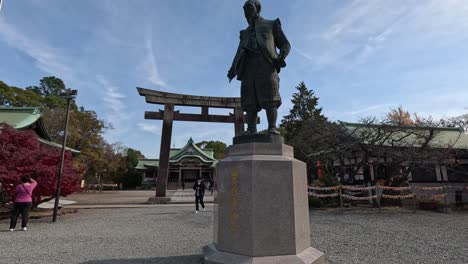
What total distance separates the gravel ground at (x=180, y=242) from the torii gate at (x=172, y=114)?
672 centimetres

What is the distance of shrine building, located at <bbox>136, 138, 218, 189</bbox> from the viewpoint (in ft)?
115

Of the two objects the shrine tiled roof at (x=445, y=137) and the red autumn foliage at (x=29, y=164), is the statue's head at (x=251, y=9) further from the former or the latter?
the shrine tiled roof at (x=445, y=137)

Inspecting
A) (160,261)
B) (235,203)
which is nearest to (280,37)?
(235,203)

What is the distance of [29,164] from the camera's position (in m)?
9.99

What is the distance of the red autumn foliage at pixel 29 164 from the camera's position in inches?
380

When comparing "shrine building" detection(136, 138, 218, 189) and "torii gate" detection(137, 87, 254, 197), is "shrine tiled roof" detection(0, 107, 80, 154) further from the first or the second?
"shrine building" detection(136, 138, 218, 189)

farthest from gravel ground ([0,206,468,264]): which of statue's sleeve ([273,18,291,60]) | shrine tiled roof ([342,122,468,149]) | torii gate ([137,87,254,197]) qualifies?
shrine tiled roof ([342,122,468,149])

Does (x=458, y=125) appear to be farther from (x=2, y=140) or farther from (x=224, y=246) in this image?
(x=2, y=140)

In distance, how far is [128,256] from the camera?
193 inches

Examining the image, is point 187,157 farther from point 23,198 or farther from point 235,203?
point 235,203

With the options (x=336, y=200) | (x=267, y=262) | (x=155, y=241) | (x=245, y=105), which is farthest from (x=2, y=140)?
(x=336, y=200)

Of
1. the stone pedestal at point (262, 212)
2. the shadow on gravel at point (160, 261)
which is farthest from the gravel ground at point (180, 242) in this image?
the stone pedestal at point (262, 212)

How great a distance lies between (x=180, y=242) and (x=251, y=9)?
522 cm

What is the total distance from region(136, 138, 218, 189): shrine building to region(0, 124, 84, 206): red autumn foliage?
914 inches
